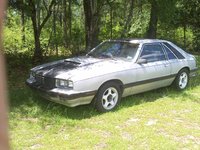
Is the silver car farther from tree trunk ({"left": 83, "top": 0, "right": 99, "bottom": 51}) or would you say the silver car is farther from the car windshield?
tree trunk ({"left": 83, "top": 0, "right": 99, "bottom": 51})

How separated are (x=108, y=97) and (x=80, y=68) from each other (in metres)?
0.78

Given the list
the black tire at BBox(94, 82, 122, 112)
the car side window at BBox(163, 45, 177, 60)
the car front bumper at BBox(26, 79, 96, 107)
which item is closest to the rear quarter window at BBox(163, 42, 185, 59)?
the car side window at BBox(163, 45, 177, 60)

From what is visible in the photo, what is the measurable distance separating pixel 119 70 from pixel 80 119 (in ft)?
4.07

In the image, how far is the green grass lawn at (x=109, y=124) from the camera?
5.18m

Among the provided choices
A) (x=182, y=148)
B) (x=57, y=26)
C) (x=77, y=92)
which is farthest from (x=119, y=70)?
(x=57, y=26)

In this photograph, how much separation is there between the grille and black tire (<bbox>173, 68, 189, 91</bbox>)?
3.25m

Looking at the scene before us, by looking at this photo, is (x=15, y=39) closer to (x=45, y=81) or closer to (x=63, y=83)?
(x=45, y=81)

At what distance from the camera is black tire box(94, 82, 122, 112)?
6.43 metres

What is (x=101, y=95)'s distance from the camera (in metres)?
6.43

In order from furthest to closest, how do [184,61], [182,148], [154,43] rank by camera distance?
[184,61] → [154,43] → [182,148]

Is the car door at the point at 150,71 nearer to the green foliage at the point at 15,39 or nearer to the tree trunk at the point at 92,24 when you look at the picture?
the tree trunk at the point at 92,24

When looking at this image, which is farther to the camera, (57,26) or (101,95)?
(57,26)

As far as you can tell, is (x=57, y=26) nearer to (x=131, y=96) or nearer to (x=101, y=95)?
(x=131, y=96)

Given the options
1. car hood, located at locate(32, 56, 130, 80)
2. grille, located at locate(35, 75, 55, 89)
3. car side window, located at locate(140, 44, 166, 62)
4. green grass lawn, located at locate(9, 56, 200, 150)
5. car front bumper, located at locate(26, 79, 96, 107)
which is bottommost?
green grass lawn, located at locate(9, 56, 200, 150)
